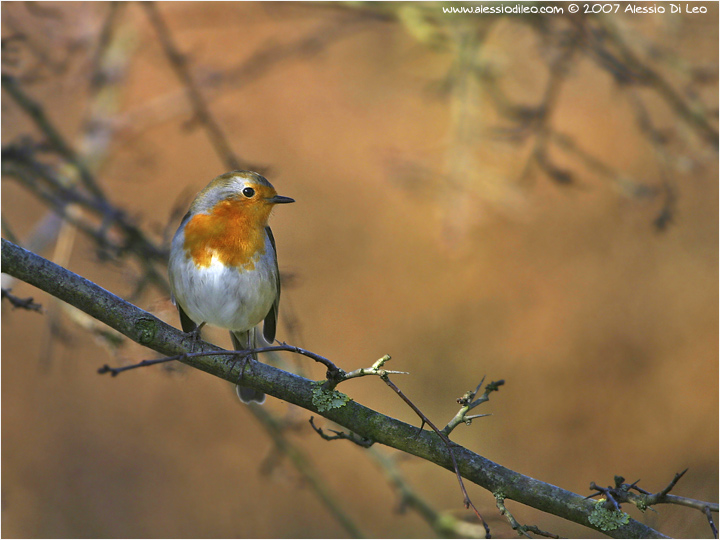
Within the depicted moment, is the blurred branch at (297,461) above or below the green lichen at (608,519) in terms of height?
above

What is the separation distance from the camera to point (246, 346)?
3764 mm

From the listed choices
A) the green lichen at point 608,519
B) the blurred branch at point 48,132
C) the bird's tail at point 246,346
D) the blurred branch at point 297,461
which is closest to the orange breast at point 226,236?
the bird's tail at point 246,346

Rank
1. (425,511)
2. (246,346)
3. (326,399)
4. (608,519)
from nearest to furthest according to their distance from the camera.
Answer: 1. (608,519)
2. (326,399)
3. (425,511)
4. (246,346)

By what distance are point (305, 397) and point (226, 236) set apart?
1088mm

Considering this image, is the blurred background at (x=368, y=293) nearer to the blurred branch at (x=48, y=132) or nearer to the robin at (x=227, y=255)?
the blurred branch at (x=48, y=132)

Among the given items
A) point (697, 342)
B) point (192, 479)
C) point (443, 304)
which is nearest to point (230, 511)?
point (192, 479)

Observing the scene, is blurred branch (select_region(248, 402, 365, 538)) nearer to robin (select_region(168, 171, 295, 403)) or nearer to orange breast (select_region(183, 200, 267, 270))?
robin (select_region(168, 171, 295, 403))

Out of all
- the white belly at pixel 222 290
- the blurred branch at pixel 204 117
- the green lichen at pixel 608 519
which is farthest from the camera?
the blurred branch at pixel 204 117

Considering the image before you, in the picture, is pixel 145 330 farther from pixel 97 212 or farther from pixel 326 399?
pixel 97 212

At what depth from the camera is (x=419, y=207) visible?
836 centimetres

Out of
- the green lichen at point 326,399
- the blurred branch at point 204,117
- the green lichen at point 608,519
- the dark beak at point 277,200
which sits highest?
the blurred branch at point 204,117

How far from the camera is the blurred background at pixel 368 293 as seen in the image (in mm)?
5695

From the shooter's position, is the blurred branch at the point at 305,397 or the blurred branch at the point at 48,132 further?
the blurred branch at the point at 48,132

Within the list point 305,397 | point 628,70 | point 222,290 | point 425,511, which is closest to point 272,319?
point 222,290
